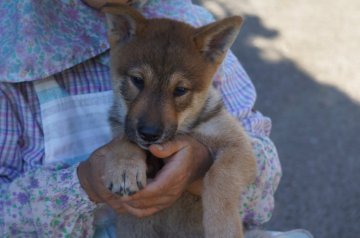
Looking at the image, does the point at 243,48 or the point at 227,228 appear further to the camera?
the point at 243,48

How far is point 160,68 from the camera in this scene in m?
2.36

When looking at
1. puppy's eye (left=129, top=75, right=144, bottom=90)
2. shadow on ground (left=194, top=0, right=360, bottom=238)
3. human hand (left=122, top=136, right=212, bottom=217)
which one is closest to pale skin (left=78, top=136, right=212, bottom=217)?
human hand (left=122, top=136, right=212, bottom=217)

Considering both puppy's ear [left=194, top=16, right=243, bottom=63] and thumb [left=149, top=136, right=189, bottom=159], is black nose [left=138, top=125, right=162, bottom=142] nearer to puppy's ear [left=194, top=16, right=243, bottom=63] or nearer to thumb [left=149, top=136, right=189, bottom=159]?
thumb [left=149, top=136, right=189, bottom=159]

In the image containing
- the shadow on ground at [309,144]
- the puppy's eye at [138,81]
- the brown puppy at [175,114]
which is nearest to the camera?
the brown puppy at [175,114]

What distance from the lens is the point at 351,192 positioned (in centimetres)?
455

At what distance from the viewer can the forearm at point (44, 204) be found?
2342mm

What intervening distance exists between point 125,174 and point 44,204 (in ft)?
1.44

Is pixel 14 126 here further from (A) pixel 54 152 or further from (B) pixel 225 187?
(B) pixel 225 187

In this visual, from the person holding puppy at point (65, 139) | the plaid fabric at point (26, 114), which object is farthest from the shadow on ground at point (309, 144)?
the plaid fabric at point (26, 114)

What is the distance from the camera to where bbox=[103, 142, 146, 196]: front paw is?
7.14 ft

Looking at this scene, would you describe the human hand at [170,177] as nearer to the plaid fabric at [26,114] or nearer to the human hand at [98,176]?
the human hand at [98,176]

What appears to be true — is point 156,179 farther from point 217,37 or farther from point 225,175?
point 217,37

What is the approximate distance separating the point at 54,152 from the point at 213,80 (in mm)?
912

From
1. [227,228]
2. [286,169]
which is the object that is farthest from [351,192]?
[227,228]
